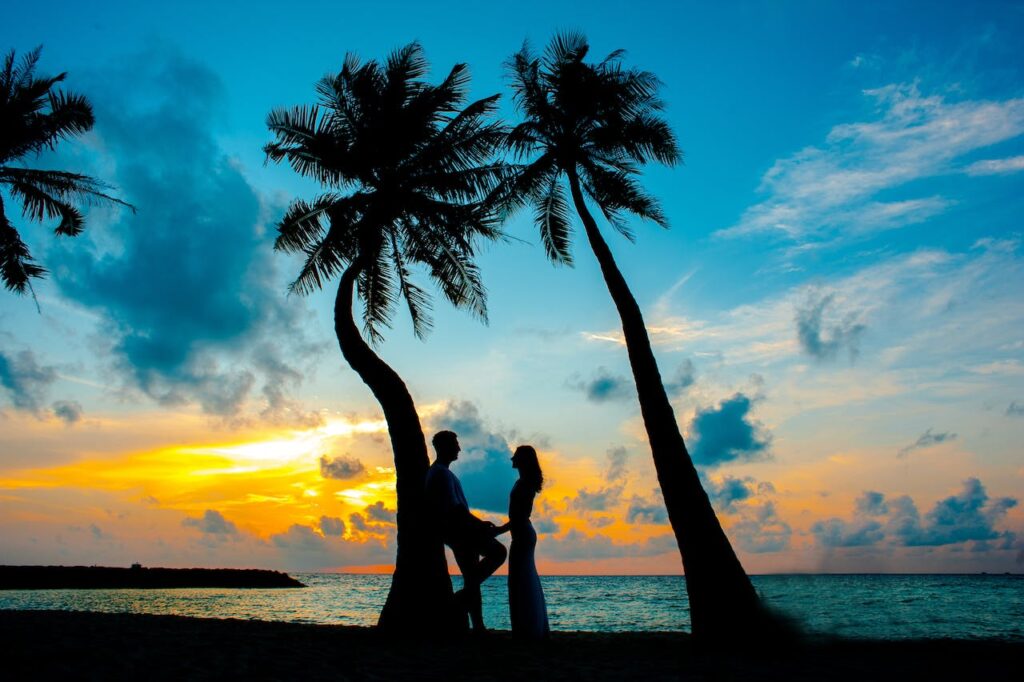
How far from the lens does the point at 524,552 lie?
9.43 metres

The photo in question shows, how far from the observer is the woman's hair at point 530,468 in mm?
9266

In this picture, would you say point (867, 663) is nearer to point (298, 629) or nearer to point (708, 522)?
point (708, 522)

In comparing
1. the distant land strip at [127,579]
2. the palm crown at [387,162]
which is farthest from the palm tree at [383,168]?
the distant land strip at [127,579]

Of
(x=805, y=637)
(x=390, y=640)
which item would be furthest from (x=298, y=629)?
(x=805, y=637)

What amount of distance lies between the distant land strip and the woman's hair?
65990mm

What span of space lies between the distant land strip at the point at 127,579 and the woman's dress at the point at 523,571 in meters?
65.3

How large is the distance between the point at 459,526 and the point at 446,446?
105cm

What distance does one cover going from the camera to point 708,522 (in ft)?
35.6

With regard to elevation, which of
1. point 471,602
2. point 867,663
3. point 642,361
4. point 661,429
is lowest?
point 867,663

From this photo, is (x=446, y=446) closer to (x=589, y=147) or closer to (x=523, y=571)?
(x=523, y=571)

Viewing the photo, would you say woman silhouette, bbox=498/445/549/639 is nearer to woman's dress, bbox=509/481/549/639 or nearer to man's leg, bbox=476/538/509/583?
woman's dress, bbox=509/481/549/639

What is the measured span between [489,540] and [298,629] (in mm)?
3865

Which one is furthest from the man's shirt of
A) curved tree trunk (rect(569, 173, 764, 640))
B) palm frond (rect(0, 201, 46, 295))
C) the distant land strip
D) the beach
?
the distant land strip

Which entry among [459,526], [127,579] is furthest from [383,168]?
[127,579]
